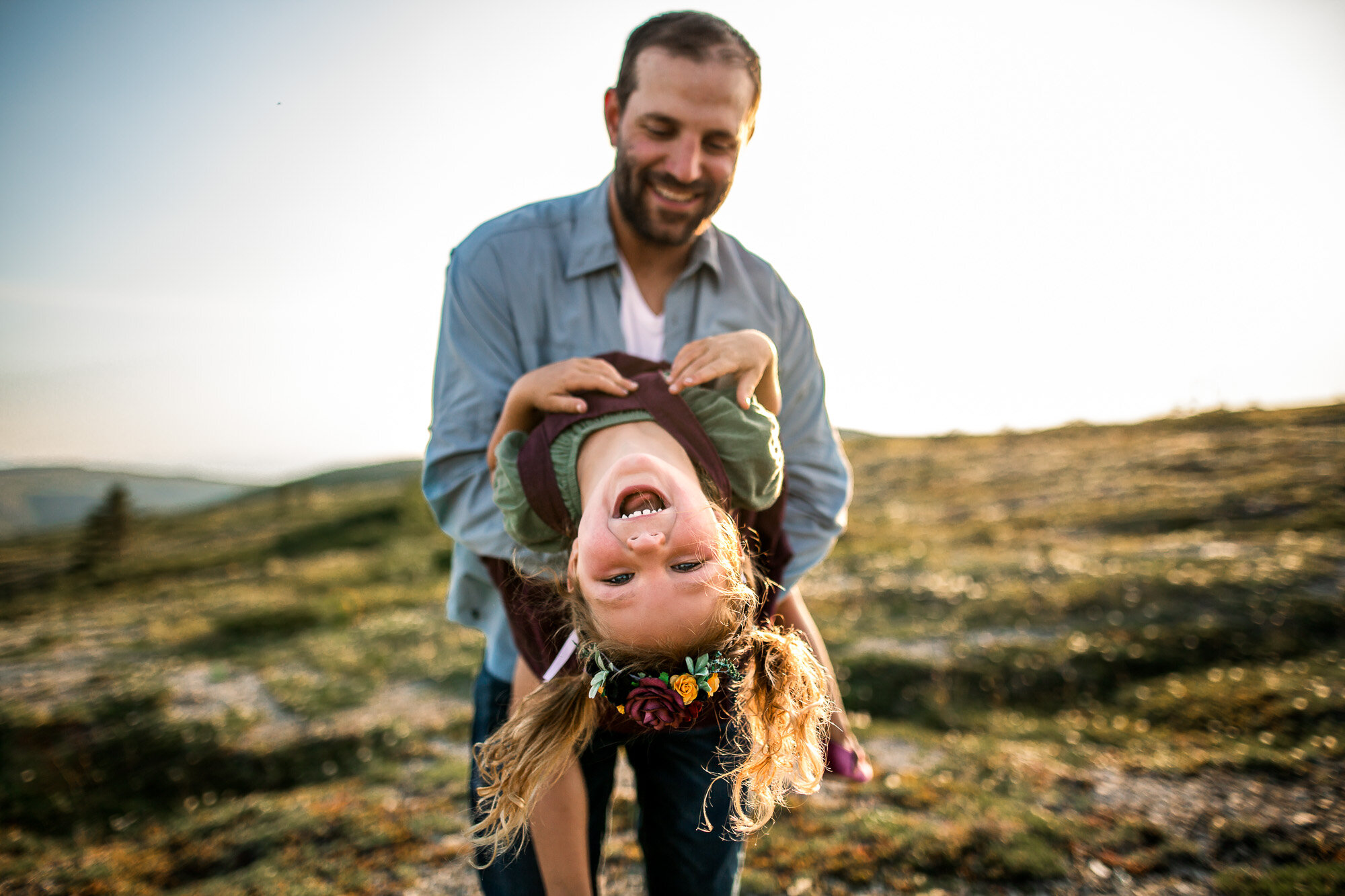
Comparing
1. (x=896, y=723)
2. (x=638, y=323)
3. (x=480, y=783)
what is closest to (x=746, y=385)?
(x=638, y=323)

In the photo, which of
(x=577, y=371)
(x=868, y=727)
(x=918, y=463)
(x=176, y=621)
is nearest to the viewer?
(x=577, y=371)

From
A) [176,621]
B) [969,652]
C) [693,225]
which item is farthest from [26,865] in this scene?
[969,652]

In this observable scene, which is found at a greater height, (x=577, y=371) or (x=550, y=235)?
(x=550, y=235)

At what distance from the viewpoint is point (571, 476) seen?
289 cm

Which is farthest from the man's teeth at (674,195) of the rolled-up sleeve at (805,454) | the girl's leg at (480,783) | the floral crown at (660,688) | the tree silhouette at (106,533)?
the tree silhouette at (106,533)

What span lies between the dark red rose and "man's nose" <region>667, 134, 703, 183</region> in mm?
2162

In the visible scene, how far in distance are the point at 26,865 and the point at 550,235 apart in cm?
633

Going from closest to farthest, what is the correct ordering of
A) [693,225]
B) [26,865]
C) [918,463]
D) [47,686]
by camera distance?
[693,225] → [26,865] → [47,686] → [918,463]

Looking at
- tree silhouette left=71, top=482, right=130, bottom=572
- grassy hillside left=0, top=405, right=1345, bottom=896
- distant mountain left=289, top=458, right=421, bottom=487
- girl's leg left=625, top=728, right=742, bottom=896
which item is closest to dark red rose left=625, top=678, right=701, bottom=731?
girl's leg left=625, top=728, right=742, bottom=896

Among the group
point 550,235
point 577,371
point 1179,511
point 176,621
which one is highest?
point 550,235

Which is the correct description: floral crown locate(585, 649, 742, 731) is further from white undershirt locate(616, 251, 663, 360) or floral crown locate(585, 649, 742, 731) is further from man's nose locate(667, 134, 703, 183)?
man's nose locate(667, 134, 703, 183)

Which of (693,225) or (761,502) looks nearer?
(761,502)

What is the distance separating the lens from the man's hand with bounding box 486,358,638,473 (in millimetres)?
2850

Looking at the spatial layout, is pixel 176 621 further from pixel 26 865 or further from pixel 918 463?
pixel 918 463
